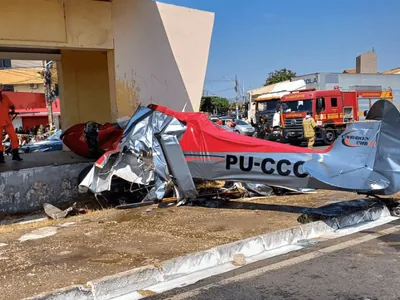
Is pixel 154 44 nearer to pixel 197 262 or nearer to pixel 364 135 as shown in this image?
pixel 364 135

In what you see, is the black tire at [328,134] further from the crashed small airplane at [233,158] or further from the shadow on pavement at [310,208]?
the crashed small airplane at [233,158]

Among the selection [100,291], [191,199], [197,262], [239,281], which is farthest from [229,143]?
[100,291]

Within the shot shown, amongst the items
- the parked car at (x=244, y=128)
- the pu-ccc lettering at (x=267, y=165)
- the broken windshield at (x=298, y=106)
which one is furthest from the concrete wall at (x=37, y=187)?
the parked car at (x=244, y=128)

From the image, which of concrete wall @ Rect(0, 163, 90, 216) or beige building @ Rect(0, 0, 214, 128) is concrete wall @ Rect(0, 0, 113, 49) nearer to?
beige building @ Rect(0, 0, 214, 128)

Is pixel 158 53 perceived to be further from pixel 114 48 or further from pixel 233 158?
pixel 233 158

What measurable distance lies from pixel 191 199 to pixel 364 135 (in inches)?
128

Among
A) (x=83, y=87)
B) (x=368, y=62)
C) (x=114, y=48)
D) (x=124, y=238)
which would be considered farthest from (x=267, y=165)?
(x=368, y=62)

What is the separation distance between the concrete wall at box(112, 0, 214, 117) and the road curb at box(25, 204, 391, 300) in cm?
482

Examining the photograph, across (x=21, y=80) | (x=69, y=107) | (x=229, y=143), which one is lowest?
(x=229, y=143)

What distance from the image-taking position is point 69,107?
1122 centimetres

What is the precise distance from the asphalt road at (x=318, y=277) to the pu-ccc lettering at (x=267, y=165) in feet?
4.21

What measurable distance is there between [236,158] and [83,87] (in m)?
6.08

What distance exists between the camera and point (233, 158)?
23.0 ft

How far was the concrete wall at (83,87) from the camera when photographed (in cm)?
1112
